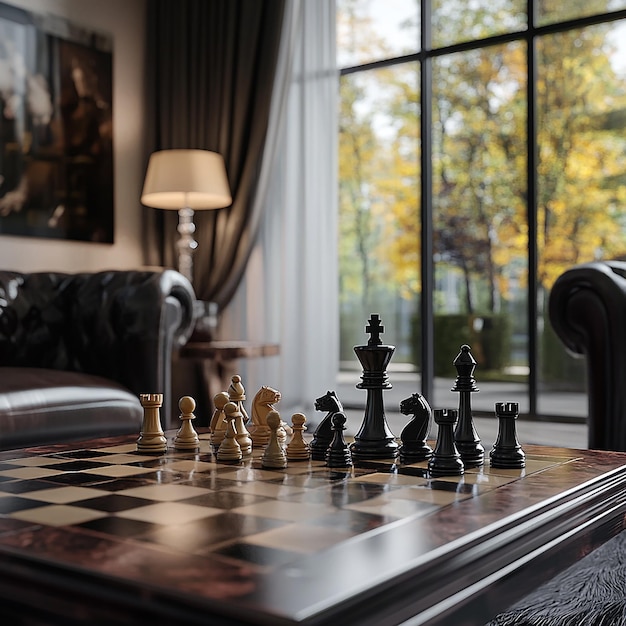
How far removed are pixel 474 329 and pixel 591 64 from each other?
1.52 meters

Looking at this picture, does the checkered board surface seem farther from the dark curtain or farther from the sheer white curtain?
the dark curtain

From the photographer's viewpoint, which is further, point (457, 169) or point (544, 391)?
point (457, 169)

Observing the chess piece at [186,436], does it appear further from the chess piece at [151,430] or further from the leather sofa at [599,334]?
the leather sofa at [599,334]

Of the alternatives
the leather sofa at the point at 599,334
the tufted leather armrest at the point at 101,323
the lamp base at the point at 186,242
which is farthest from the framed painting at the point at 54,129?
the leather sofa at the point at 599,334

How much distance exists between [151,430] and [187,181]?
2768 millimetres

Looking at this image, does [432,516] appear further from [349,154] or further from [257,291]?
[349,154]

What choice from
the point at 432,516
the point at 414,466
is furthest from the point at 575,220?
the point at 432,516

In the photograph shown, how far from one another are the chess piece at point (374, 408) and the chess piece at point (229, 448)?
207 mm

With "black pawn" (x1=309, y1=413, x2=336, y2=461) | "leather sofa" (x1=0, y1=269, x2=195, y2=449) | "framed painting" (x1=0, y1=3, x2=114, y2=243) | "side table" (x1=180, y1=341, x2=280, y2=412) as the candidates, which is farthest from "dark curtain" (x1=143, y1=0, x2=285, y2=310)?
"black pawn" (x1=309, y1=413, x2=336, y2=461)

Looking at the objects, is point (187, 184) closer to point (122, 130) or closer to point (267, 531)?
point (122, 130)

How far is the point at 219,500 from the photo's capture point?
3.73 feet

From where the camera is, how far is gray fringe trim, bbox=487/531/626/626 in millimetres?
1304

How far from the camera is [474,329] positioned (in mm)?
4699

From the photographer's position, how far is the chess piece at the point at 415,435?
4.88ft
